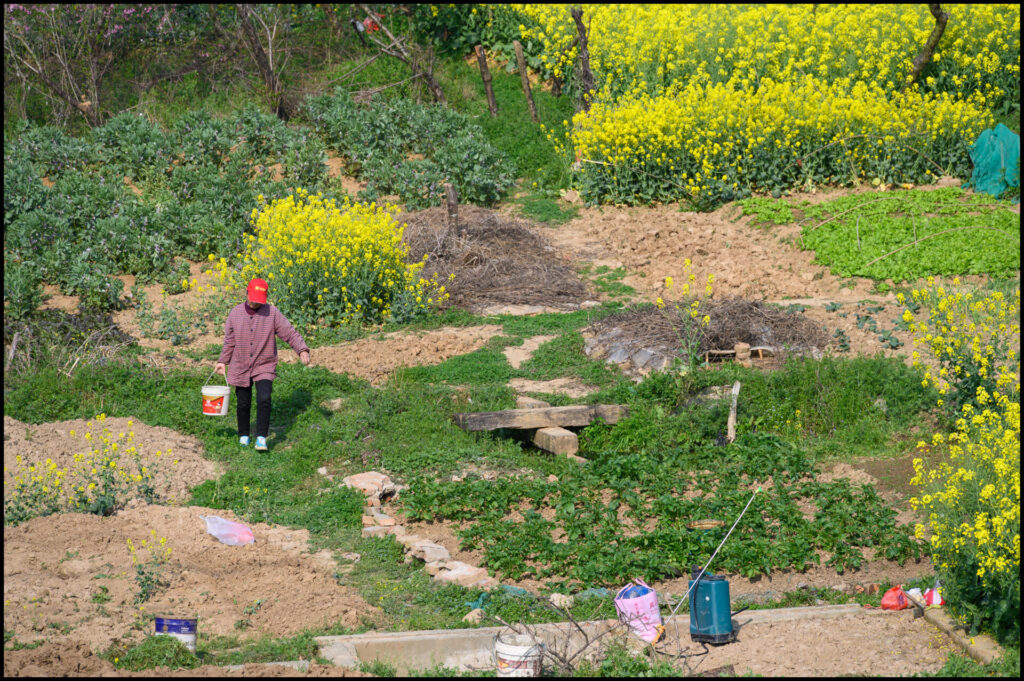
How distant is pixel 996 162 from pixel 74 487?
1317 centimetres

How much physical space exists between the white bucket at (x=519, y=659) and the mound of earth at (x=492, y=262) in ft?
26.3

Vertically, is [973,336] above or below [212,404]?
above

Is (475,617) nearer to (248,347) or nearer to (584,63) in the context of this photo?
(248,347)

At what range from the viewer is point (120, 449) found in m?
8.73

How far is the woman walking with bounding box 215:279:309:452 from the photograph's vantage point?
9.36 meters

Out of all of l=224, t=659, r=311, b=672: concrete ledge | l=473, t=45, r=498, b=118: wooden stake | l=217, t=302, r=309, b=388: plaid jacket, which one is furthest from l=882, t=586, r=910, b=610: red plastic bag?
l=473, t=45, r=498, b=118: wooden stake

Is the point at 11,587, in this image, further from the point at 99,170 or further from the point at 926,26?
the point at 926,26

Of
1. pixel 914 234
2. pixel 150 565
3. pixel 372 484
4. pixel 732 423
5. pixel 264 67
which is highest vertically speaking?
pixel 264 67

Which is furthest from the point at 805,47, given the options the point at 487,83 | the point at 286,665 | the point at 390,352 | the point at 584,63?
the point at 286,665

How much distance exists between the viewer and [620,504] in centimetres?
815

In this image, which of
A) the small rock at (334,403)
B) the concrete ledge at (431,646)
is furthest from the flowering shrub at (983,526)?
the small rock at (334,403)

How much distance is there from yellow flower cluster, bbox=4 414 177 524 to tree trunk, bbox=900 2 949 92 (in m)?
14.7

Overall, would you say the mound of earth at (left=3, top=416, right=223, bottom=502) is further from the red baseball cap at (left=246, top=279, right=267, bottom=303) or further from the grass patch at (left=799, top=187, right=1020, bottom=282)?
the grass patch at (left=799, top=187, right=1020, bottom=282)

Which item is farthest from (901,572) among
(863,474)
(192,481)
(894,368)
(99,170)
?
(99,170)
